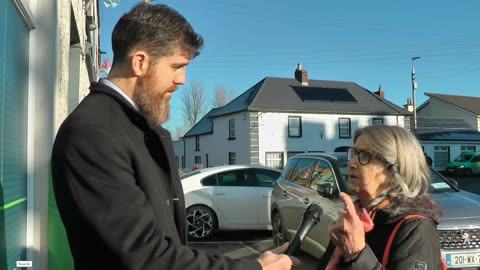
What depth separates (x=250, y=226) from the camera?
9656mm

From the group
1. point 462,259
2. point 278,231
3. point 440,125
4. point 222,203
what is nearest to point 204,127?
point 440,125

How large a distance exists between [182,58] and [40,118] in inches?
71.8

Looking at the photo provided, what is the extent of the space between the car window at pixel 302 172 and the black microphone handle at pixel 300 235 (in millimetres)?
5206

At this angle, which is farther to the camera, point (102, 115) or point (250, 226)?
point (250, 226)

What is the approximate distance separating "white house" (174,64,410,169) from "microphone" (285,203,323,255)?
30.4 m

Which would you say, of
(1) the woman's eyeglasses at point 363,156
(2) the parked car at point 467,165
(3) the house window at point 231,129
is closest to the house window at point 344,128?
(3) the house window at point 231,129

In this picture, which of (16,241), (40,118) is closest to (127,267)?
(16,241)

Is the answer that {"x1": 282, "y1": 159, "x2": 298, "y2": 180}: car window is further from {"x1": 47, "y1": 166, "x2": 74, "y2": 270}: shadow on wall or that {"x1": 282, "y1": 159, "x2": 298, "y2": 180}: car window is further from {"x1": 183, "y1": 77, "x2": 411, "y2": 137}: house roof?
{"x1": 183, "y1": 77, "x2": 411, "y2": 137}: house roof

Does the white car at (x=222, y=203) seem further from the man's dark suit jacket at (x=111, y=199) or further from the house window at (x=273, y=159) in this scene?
the house window at (x=273, y=159)

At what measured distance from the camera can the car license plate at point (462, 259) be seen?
4715 millimetres

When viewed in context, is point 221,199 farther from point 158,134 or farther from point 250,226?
point 158,134

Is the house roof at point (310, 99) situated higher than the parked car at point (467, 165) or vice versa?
the house roof at point (310, 99)

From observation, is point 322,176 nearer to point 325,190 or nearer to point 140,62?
point 325,190

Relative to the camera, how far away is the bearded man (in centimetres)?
141
